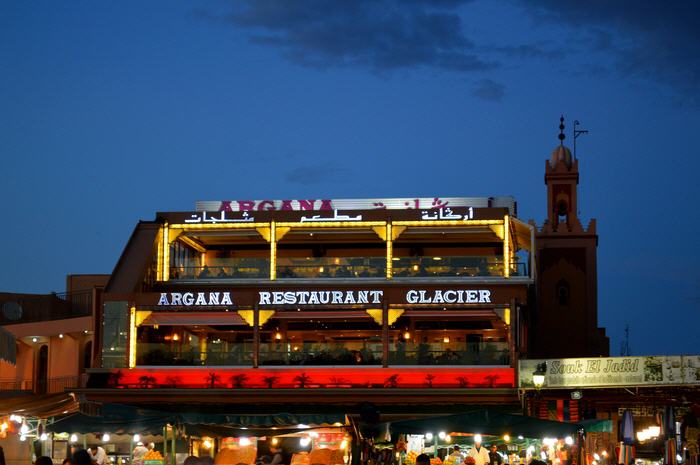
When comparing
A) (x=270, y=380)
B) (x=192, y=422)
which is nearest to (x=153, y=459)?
(x=192, y=422)

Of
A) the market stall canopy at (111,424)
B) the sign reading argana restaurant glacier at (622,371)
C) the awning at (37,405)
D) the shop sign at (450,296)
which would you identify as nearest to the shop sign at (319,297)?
the shop sign at (450,296)

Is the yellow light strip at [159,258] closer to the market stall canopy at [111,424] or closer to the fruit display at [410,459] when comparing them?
the fruit display at [410,459]

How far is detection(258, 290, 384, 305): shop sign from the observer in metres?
44.4

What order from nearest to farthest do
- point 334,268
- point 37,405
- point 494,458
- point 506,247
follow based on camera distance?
1. point 37,405
2. point 494,458
3. point 506,247
4. point 334,268

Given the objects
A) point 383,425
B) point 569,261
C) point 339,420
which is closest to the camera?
point 383,425

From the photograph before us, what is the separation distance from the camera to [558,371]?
3834 centimetres

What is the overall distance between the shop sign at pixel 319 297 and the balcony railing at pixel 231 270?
2.51 metres

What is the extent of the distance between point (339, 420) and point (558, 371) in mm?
9590

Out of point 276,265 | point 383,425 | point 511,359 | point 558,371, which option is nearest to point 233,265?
point 276,265

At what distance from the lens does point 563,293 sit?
2591 inches

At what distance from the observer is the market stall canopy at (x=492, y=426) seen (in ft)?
90.8

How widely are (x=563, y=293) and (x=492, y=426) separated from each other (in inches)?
1543

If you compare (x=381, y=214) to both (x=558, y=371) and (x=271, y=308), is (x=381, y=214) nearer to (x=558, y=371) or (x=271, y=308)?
(x=271, y=308)

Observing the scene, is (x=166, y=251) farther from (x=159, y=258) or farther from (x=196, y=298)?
(x=196, y=298)
